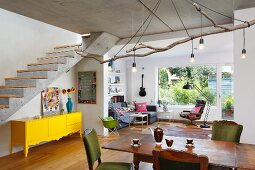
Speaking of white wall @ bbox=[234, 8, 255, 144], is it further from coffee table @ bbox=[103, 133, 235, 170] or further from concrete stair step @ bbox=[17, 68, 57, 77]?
concrete stair step @ bbox=[17, 68, 57, 77]

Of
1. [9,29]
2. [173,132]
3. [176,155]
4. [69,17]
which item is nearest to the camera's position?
[176,155]

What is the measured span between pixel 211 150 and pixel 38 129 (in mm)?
3726

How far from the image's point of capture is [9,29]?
4.70m

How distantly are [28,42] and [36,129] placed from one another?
2.09 m

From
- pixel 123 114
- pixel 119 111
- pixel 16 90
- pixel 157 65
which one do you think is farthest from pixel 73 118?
pixel 157 65

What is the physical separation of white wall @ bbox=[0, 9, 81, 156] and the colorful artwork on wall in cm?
13

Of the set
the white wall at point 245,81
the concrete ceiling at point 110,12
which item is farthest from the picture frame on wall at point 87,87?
the white wall at point 245,81

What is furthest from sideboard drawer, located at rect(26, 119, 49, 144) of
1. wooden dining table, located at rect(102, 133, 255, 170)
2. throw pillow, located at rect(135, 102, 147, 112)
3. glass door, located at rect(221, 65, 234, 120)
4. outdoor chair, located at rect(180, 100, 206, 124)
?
glass door, located at rect(221, 65, 234, 120)

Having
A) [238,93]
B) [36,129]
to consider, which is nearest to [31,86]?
[36,129]

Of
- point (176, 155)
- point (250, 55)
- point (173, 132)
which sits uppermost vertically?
point (250, 55)

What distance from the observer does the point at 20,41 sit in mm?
4957

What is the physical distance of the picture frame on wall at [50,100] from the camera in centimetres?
553

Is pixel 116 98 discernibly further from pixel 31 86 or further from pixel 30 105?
pixel 31 86

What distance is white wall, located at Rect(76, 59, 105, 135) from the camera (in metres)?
6.44
